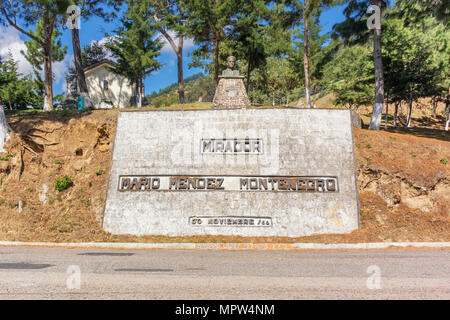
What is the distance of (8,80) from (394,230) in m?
52.3

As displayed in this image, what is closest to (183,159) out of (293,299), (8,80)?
(293,299)

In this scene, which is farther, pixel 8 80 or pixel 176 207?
pixel 8 80

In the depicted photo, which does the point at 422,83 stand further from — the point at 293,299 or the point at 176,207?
the point at 293,299

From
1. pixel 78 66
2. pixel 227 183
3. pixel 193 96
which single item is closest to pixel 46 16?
pixel 78 66

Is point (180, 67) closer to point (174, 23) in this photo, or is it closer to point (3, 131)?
point (174, 23)

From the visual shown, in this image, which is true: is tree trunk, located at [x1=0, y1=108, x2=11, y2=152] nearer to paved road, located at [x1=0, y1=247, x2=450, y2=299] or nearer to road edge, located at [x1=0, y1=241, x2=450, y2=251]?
road edge, located at [x1=0, y1=241, x2=450, y2=251]

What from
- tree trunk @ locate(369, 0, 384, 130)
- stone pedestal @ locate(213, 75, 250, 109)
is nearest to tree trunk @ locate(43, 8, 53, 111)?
stone pedestal @ locate(213, 75, 250, 109)

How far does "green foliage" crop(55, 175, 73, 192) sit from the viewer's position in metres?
15.8

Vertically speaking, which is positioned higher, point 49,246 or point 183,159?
point 183,159

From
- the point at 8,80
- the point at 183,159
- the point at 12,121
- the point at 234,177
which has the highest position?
the point at 8,80

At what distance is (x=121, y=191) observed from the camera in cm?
1520

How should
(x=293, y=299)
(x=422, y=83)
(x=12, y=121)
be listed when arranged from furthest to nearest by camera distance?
(x=422, y=83) < (x=12, y=121) < (x=293, y=299)

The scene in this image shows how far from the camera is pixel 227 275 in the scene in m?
7.82

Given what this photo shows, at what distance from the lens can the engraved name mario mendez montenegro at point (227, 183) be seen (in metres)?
14.5
